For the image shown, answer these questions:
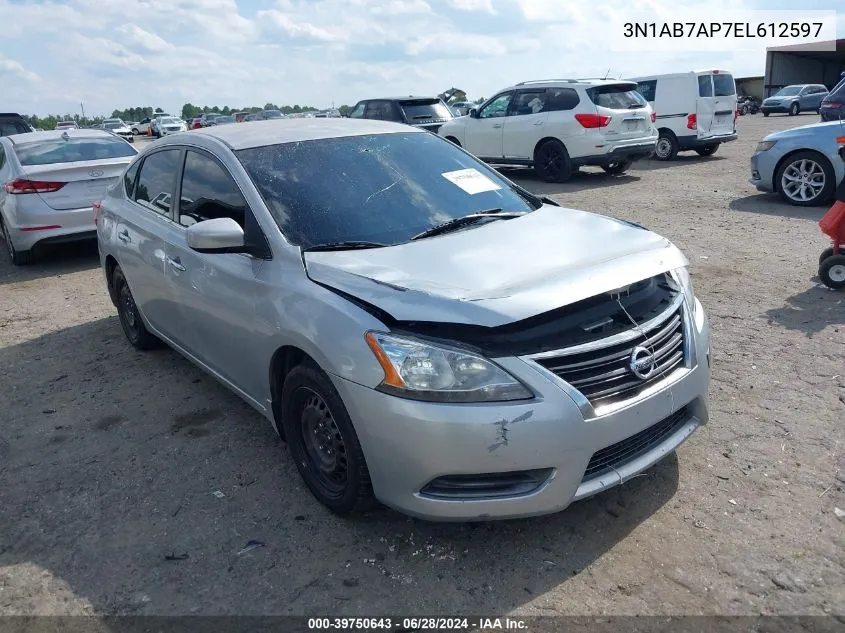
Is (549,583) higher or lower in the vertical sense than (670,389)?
lower

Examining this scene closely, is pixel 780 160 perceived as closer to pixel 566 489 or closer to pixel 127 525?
pixel 566 489

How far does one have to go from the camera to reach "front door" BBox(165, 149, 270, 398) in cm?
355

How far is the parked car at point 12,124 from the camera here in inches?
607

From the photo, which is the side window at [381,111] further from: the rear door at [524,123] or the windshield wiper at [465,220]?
the windshield wiper at [465,220]

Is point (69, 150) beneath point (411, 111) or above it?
beneath

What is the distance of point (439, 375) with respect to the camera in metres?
2.73

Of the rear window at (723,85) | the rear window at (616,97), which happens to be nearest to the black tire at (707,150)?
the rear window at (723,85)

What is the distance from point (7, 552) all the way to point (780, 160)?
1011cm

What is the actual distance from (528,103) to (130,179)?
33.6 ft

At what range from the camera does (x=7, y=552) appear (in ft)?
10.5

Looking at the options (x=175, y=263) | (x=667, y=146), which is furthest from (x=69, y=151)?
(x=667, y=146)

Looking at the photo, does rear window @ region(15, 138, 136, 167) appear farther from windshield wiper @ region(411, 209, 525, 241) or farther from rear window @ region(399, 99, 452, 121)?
rear window @ region(399, 99, 452, 121)

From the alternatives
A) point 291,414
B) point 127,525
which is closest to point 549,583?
point 291,414

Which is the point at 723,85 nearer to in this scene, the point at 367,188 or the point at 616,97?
the point at 616,97
